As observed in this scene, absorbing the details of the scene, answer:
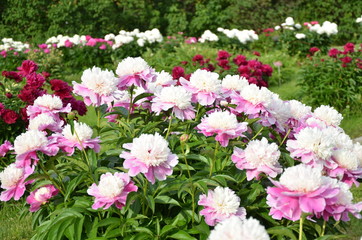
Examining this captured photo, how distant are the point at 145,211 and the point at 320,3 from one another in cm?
1557

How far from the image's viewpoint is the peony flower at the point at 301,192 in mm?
1339

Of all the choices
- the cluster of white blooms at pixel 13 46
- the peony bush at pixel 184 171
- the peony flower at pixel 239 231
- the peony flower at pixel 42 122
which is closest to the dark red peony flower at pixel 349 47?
the peony bush at pixel 184 171

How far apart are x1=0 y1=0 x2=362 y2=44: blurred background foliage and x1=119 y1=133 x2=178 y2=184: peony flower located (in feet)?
40.8

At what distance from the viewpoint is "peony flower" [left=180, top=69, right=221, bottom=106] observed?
2114 mm

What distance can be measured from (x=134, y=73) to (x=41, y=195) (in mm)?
660

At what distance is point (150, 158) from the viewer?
1613 mm

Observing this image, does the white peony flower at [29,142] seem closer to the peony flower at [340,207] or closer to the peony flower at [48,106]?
the peony flower at [48,106]

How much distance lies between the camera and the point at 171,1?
1641 centimetres

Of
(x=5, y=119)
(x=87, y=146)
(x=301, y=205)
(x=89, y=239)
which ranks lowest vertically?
(x=5, y=119)

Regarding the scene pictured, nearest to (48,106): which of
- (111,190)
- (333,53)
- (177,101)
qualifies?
(177,101)

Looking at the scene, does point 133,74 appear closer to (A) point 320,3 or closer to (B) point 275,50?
(B) point 275,50

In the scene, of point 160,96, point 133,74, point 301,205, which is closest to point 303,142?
point 301,205

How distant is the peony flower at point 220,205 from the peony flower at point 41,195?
2.36 feet

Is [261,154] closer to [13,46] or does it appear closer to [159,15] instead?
[13,46]
